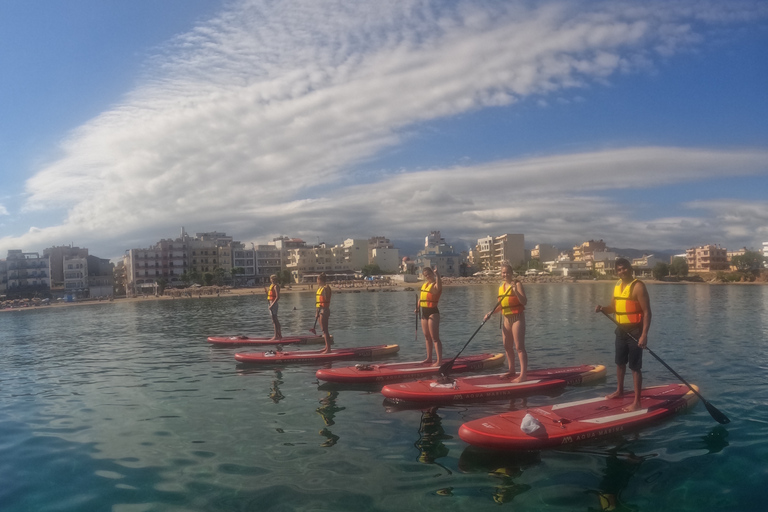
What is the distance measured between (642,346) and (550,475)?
9.97 ft

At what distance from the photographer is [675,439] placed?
8.86 metres

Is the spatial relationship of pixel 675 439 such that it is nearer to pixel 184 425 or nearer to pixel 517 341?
pixel 517 341

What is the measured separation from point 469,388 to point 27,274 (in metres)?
134

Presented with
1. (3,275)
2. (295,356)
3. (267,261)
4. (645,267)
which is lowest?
(295,356)

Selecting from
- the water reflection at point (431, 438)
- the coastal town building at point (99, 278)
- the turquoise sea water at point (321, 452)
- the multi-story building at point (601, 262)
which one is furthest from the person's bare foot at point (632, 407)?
the multi-story building at point (601, 262)

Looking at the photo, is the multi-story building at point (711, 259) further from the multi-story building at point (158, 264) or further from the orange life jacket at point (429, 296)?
the orange life jacket at point (429, 296)

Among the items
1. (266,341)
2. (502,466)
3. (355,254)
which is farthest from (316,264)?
(502,466)

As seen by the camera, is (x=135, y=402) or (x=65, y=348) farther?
(x=65, y=348)

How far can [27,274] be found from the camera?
11794cm

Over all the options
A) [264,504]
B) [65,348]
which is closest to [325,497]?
[264,504]

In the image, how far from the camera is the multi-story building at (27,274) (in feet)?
379

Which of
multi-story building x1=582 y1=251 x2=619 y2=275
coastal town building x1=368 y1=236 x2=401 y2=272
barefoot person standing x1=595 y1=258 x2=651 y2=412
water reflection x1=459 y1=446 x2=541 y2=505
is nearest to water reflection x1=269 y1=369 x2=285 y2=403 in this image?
water reflection x1=459 y1=446 x2=541 y2=505

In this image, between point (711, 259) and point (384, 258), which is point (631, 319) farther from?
point (711, 259)

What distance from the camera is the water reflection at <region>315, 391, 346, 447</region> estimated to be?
30.4 feet
